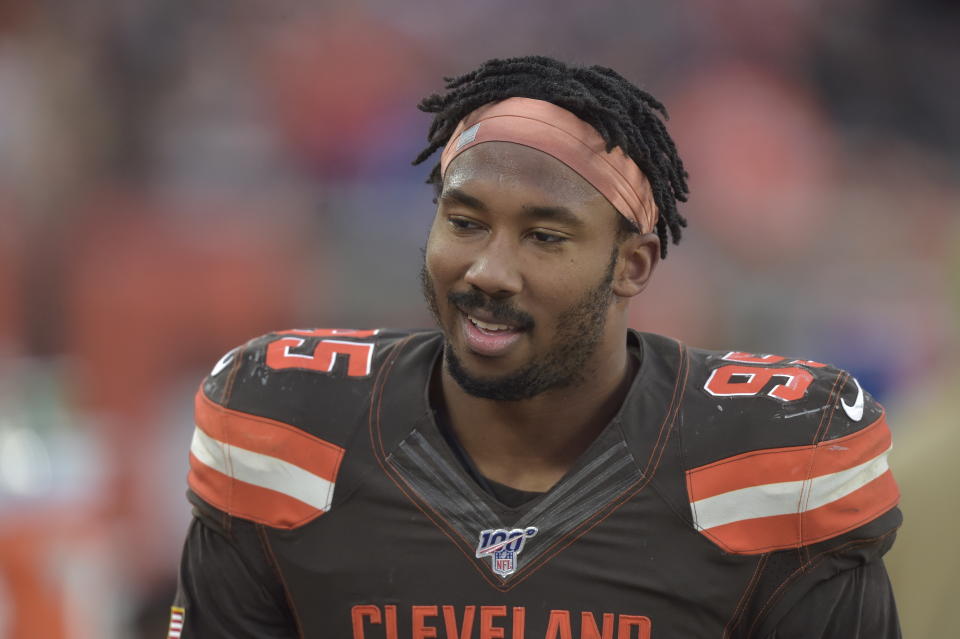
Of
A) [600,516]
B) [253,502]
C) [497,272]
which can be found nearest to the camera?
[497,272]

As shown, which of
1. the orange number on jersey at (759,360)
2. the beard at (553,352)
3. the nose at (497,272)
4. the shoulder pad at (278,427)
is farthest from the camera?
the orange number on jersey at (759,360)

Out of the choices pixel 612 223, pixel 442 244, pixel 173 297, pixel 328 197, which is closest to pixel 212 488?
pixel 442 244

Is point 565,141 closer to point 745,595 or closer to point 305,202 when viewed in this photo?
point 745,595

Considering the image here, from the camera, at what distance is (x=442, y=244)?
2.28 metres

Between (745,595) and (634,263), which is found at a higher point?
(634,263)

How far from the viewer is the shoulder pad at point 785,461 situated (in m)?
2.22

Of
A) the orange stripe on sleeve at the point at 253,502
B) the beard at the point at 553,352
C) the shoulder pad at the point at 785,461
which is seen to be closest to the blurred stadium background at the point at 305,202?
the shoulder pad at the point at 785,461

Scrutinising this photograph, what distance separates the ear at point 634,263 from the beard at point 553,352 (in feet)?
0.13

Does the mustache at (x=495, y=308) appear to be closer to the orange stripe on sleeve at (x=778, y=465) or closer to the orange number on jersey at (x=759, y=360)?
A: the orange stripe on sleeve at (x=778, y=465)

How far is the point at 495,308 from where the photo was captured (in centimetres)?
220

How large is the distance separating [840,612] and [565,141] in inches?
44.7

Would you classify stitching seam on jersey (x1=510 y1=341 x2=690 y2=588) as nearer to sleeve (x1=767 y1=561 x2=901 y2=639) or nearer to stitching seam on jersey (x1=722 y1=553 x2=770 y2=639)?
stitching seam on jersey (x1=722 y1=553 x2=770 y2=639)

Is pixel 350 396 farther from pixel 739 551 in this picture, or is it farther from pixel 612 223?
pixel 739 551

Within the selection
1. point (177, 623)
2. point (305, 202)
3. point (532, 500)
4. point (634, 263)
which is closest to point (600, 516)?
point (532, 500)
